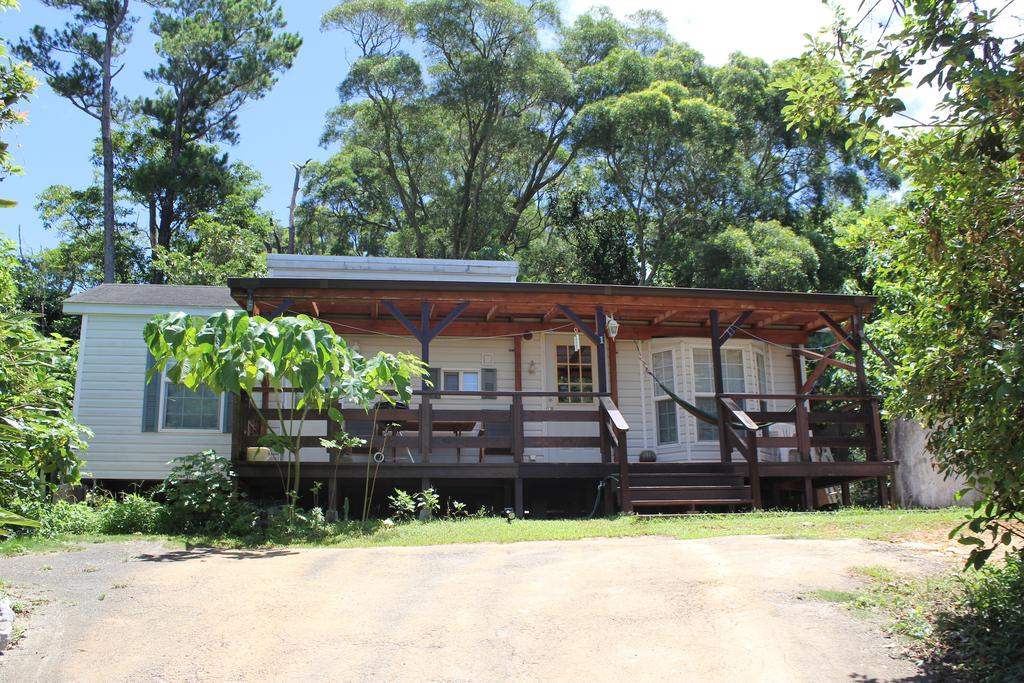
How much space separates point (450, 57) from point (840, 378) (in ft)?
54.0

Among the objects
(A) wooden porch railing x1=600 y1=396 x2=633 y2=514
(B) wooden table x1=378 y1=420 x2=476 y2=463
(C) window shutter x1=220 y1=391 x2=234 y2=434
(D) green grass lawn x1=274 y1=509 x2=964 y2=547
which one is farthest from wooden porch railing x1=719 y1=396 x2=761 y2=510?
(C) window shutter x1=220 y1=391 x2=234 y2=434

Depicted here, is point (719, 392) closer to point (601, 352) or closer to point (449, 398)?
point (601, 352)

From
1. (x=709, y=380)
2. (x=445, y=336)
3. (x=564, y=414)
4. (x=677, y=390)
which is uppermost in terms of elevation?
(x=445, y=336)

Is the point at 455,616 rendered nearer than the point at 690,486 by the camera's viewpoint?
Yes

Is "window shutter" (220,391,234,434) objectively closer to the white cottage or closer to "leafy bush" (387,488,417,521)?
the white cottage

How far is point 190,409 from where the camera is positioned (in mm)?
14570

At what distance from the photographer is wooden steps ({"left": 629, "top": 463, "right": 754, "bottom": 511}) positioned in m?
12.5

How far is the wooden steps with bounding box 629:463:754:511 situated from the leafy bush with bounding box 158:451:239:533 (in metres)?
5.29

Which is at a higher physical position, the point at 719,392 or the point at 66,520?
the point at 719,392

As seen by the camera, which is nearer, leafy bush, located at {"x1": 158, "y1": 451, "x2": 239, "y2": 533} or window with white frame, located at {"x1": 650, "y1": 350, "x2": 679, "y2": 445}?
leafy bush, located at {"x1": 158, "y1": 451, "x2": 239, "y2": 533}

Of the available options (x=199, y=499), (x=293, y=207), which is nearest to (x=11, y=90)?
(x=199, y=499)

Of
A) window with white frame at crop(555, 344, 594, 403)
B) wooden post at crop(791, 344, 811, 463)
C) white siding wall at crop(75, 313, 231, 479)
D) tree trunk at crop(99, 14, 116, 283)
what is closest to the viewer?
wooden post at crop(791, 344, 811, 463)

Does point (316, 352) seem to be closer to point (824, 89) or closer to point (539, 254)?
point (824, 89)

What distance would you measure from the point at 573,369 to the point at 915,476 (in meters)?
5.65
